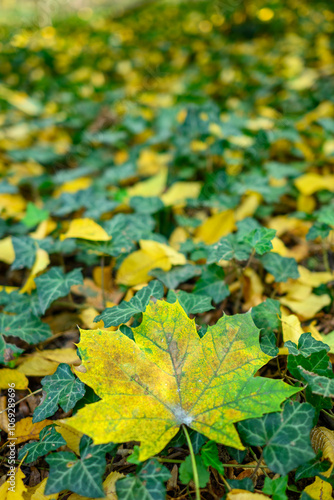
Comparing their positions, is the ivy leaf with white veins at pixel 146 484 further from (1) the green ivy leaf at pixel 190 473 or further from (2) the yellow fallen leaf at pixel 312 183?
(2) the yellow fallen leaf at pixel 312 183

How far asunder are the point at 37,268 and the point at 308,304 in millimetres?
1228

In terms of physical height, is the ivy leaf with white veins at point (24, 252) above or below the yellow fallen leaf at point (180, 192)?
below

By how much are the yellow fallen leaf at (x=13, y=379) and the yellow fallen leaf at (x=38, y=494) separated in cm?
35

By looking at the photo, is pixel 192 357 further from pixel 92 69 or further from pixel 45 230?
pixel 92 69

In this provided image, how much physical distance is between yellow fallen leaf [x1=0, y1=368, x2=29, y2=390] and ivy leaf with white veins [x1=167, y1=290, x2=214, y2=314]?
65 centimetres

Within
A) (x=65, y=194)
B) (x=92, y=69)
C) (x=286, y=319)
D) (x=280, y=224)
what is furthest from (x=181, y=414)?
(x=92, y=69)

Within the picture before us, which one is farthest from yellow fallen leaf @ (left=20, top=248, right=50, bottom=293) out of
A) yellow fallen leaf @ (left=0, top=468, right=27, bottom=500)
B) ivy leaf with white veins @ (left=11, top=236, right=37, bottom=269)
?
yellow fallen leaf @ (left=0, top=468, right=27, bottom=500)

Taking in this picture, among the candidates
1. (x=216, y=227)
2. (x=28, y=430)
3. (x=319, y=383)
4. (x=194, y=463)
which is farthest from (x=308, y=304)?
(x=28, y=430)

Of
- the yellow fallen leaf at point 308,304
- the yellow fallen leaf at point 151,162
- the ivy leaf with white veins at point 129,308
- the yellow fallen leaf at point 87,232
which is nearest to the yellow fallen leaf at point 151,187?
the yellow fallen leaf at point 151,162

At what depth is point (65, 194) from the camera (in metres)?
2.03

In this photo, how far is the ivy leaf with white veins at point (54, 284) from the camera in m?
1.38

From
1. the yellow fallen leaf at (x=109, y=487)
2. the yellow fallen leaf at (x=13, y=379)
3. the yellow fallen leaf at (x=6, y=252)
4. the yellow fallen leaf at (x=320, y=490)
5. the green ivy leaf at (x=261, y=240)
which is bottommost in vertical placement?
the yellow fallen leaf at (x=13, y=379)

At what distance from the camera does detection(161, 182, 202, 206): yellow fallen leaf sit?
209 centimetres

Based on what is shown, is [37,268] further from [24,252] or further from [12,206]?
[12,206]
